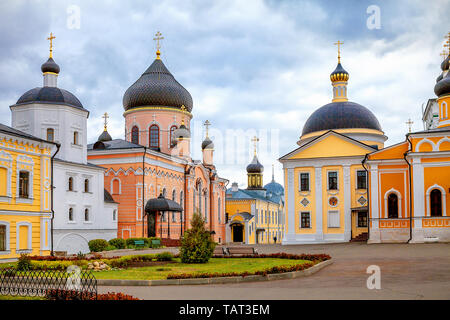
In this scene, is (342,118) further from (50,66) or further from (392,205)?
(50,66)

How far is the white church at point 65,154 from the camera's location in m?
31.1

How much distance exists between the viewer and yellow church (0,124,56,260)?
82.5 feet

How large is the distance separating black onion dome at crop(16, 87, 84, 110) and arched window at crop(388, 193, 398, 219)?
20802mm

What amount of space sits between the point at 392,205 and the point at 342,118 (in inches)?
508

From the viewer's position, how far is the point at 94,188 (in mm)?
34500

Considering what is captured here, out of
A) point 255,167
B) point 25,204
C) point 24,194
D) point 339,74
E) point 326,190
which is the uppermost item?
point 339,74

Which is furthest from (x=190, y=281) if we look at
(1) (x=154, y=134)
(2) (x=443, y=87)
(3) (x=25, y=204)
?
(1) (x=154, y=134)

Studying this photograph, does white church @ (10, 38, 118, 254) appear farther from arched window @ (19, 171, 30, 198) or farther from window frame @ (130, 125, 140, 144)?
window frame @ (130, 125, 140, 144)

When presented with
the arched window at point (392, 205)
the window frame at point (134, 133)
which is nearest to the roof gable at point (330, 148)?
the arched window at point (392, 205)

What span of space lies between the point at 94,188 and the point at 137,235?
6.76 meters

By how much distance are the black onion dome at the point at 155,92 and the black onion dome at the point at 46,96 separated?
16.4 m

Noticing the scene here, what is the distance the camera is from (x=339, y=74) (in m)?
48.2
